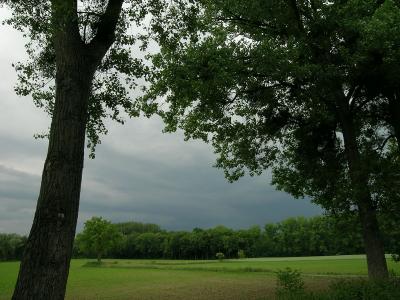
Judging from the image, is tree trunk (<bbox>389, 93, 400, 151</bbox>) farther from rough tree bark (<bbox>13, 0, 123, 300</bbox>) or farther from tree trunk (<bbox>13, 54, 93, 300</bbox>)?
tree trunk (<bbox>13, 54, 93, 300</bbox>)

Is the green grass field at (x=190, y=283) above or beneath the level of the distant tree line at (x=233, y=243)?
Result: beneath

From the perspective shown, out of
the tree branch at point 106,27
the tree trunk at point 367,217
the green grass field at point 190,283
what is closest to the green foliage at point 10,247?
the green grass field at point 190,283

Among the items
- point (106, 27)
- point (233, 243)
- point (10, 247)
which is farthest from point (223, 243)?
point (106, 27)

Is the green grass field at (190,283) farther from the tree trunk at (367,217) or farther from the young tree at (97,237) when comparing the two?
the young tree at (97,237)

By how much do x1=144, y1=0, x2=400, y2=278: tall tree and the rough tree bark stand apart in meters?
10.6

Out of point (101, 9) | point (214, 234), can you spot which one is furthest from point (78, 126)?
point (214, 234)

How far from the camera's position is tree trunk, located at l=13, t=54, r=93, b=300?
690 cm

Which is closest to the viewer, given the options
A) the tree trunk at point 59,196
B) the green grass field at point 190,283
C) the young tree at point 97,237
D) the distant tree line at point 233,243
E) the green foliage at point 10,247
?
the tree trunk at point 59,196

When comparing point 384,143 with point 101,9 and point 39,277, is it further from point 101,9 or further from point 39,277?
point 39,277

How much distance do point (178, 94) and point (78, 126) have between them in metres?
13.2

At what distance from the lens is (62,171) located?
7434mm

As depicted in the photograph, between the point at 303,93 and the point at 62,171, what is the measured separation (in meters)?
16.6

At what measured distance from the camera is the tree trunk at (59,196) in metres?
6.90

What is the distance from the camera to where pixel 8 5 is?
34.0ft
